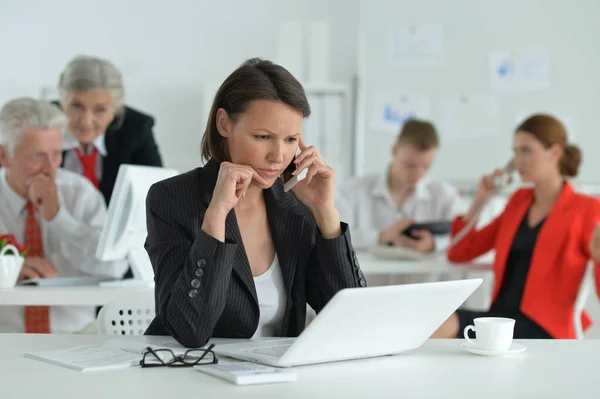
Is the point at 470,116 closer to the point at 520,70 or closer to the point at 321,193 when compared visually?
the point at 520,70

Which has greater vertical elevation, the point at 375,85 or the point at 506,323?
the point at 375,85

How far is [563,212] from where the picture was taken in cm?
356

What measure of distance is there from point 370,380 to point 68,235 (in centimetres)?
190

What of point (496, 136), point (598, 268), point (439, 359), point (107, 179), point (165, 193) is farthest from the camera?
point (496, 136)

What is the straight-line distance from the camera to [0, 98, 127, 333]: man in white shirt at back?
307 cm

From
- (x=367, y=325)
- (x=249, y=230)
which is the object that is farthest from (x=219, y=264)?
(x=367, y=325)

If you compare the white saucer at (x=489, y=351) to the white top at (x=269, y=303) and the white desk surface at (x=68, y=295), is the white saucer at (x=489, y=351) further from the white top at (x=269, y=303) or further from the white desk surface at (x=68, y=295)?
the white desk surface at (x=68, y=295)

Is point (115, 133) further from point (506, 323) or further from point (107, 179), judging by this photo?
point (506, 323)

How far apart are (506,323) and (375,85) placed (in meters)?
3.80

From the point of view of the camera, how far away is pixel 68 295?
2809 mm

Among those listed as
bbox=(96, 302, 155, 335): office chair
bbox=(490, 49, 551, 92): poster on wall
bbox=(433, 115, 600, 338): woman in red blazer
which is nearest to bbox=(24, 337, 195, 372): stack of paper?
bbox=(96, 302, 155, 335): office chair

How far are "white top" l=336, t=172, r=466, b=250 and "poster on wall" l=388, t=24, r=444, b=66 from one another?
90cm

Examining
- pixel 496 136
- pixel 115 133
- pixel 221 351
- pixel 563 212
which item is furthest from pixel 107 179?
pixel 496 136

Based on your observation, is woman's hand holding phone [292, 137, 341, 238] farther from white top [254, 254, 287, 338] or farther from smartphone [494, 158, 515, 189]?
smartphone [494, 158, 515, 189]
